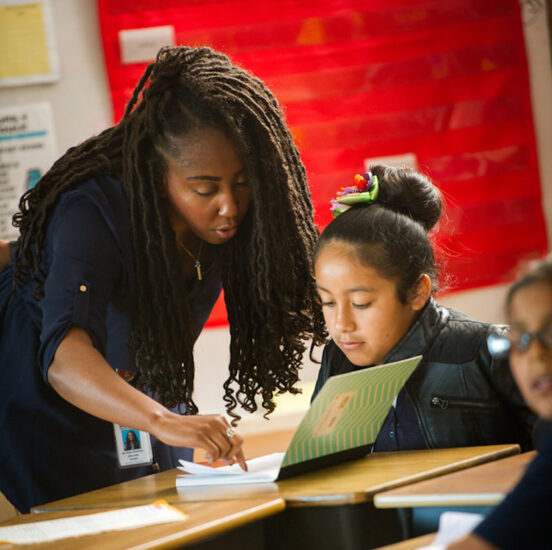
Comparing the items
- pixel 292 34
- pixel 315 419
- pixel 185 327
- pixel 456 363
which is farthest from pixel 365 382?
pixel 292 34

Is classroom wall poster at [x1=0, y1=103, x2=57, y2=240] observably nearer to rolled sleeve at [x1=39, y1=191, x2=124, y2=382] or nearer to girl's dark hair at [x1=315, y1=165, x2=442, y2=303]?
rolled sleeve at [x1=39, y1=191, x2=124, y2=382]

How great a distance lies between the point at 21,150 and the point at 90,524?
2.29m

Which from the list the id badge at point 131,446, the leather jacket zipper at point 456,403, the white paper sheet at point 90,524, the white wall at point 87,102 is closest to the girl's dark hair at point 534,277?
the white paper sheet at point 90,524

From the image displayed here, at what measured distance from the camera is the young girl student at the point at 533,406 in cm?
82

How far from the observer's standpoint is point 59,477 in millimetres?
1726

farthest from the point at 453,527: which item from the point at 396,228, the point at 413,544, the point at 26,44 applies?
the point at 26,44

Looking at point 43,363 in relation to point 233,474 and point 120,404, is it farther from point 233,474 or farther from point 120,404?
point 233,474

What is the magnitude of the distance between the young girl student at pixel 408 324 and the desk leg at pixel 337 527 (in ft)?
1.24

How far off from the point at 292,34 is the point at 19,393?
2166mm

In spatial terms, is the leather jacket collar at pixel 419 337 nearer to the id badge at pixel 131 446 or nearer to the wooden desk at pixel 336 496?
the wooden desk at pixel 336 496

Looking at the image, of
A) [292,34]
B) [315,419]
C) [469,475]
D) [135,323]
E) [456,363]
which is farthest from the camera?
[292,34]

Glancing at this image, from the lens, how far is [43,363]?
164 cm

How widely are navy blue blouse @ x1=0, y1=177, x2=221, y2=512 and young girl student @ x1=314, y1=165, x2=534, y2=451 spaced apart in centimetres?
44

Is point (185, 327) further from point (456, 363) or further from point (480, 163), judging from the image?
point (480, 163)
